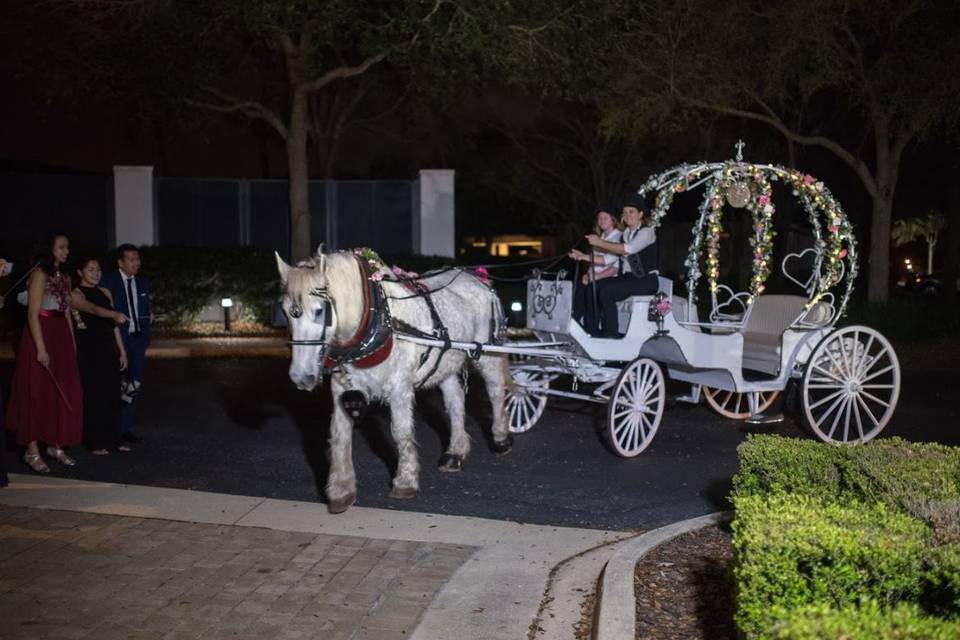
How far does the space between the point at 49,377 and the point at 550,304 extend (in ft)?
15.1

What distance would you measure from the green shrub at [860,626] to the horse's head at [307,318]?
13.2ft

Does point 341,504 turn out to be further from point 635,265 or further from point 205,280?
point 205,280

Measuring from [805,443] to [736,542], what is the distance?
2105mm

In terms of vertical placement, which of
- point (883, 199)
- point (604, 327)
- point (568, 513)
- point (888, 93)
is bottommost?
point (568, 513)

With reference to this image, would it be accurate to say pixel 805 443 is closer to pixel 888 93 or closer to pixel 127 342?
pixel 127 342

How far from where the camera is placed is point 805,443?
21.2ft

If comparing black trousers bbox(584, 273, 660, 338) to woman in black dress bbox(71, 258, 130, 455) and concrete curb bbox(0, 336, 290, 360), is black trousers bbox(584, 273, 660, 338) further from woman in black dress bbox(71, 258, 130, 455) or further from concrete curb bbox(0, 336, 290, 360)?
concrete curb bbox(0, 336, 290, 360)

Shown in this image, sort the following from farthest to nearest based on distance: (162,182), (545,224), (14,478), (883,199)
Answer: (545,224), (162,182), (883,199), (14,478)

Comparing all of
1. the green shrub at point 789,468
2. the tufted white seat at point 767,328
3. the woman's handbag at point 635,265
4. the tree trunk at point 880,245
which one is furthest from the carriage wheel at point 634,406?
the tree trunk at point 880,245

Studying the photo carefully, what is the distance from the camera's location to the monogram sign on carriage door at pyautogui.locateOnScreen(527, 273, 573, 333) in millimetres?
9500

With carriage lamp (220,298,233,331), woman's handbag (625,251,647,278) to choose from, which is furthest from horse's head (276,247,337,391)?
carriage lamp (220,298,233,331)

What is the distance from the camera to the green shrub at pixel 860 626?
3.39 meters

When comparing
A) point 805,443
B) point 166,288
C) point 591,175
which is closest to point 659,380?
point 805,443

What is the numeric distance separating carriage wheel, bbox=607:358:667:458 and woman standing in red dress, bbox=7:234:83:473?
478cm
